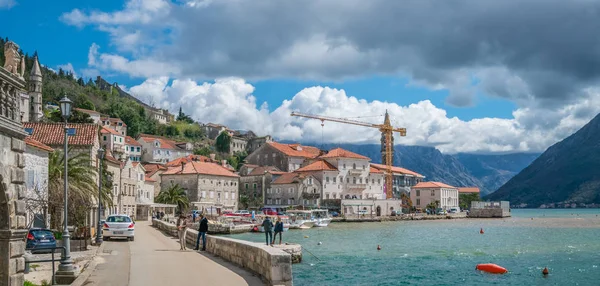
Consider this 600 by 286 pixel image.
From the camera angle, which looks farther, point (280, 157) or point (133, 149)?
point (133, 149)

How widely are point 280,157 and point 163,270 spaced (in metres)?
118

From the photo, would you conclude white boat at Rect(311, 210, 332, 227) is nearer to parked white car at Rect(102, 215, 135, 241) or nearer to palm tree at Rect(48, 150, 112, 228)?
palm tree at Rect(48, 150, 112, 228)

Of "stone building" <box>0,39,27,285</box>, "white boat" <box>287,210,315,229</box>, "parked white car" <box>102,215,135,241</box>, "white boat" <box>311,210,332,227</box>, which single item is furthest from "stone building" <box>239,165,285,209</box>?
"stone building" <box>0,39,27,285</box>

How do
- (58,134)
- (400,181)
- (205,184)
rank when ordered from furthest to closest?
(400,181) → (205,184) → (58,134)

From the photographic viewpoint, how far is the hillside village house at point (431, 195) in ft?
509

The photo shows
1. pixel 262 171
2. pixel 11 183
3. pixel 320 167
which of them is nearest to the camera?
pixel 11 183

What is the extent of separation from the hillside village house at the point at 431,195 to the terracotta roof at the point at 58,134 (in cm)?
11583

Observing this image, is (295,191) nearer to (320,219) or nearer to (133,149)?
(320,219)

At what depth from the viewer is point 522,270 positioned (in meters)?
38.1

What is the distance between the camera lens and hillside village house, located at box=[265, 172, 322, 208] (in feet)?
389

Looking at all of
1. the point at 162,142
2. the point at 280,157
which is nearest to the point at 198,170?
the point at 280,157

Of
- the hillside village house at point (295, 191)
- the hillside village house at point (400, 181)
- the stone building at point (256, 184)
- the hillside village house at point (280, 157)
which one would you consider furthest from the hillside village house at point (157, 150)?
the hillside village house at point (400, 181)

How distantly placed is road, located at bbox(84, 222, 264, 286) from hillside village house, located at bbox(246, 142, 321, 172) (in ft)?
357

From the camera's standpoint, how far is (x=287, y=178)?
121438 mm
